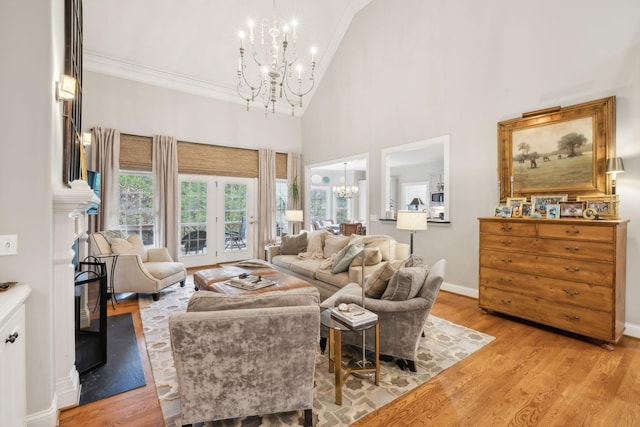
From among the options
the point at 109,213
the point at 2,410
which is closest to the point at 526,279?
the point at 2,410

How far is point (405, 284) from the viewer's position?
7.54ft

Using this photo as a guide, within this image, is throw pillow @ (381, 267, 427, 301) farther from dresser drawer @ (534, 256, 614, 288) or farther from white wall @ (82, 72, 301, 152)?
white wall @ (82, 72, 301, 152)

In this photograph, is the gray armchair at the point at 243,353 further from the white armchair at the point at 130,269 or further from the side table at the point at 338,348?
the white armchair at the point at 130,269

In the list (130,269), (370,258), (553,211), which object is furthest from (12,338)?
(553,211)

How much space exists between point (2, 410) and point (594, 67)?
17.5 ft

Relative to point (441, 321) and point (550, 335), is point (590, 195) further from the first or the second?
point (441, 321)

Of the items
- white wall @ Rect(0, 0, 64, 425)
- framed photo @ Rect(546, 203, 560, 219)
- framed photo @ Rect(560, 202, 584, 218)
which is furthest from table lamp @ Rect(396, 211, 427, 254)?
white wall @ Rect(0, 0, 64, 425)

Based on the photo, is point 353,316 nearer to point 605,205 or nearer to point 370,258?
point 370,258

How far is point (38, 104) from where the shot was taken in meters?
1.67

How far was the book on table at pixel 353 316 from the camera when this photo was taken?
6.56ft

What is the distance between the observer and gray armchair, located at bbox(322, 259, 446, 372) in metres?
2.27

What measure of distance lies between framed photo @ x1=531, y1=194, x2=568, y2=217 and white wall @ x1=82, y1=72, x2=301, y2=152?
559cm

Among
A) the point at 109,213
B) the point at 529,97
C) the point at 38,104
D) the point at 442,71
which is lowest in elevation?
the point at 109,213

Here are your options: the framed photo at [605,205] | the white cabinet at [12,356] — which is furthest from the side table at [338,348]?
the framed photo at [605,205]
